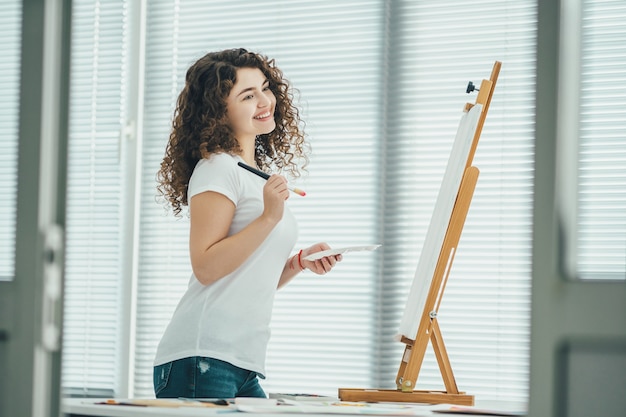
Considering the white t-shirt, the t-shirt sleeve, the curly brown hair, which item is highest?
the curly brown hair

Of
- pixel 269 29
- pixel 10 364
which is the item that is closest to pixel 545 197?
pixel 10 364

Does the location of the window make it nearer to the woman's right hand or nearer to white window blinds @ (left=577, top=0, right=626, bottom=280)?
the woman's right hand

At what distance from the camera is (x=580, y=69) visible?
1033 millimetres

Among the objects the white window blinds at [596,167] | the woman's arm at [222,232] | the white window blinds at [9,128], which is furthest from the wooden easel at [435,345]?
the white window blinds at [9,128]

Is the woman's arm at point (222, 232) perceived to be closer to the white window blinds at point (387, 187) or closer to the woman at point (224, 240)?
the woman at point (224, 240)

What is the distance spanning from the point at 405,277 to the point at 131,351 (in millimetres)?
1217

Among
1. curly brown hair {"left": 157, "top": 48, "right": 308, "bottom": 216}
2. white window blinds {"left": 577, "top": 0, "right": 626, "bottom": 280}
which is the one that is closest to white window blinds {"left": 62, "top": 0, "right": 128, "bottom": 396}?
curly brown hair {"left": 157, "top": 48, "right": 308, "bottom": 216}

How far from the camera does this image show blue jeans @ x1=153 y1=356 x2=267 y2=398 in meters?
1.94

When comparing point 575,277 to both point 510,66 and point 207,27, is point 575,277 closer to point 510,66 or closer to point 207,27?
point 510,66

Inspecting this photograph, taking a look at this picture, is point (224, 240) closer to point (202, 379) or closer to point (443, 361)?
point (202, 379)

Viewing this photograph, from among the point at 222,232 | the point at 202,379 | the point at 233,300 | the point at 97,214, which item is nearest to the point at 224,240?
the point at 222,232

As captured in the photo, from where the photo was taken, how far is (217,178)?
2023mm

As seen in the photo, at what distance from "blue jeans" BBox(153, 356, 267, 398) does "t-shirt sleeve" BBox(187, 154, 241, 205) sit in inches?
15.6

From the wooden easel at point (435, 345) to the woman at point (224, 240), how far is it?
0.29 meters
